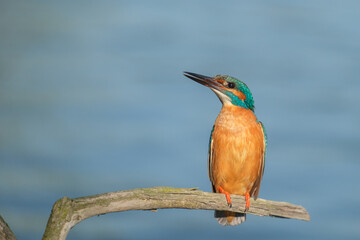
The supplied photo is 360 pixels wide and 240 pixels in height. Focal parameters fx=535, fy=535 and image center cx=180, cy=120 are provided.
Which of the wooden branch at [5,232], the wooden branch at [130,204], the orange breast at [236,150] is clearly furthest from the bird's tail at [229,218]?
the wooden branch at [5,232]

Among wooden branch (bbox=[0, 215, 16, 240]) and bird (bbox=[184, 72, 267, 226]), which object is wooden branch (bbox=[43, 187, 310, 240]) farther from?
bird (bbox=[184, 72, 267, 226])

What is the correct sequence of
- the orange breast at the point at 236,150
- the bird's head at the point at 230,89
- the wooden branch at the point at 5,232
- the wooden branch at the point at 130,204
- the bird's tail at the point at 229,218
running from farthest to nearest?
the bird's tail at the point at 229,218 → the bird's head at the point at 230,89 → the orange breast at the point at 236,150 → the wooden branch at the point at 130,204 → the wooden branch at the point at 5,232

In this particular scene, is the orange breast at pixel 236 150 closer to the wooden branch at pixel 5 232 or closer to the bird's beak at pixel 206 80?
the bird's beak at pixel 206 80

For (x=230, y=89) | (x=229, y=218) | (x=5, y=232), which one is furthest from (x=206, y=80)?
(x=5, y=232)

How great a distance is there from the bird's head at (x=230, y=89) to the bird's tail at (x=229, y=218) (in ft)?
3.64

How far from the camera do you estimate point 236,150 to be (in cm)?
513

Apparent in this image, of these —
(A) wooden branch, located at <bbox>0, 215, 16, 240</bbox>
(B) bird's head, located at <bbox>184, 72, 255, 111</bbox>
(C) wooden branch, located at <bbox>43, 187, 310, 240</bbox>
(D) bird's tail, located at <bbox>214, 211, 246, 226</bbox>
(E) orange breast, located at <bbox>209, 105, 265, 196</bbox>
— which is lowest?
(A) wooden branch, located at <bbox>0, 215, 16, 240</bbox>

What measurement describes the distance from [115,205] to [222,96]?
190cm

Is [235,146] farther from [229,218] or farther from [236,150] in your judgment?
[229,218]

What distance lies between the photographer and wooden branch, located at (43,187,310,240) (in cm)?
385

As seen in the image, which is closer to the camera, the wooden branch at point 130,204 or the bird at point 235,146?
the wooden branch at point 130,204

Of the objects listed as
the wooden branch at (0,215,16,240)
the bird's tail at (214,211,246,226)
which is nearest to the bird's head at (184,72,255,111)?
the bird's tail at (214,211,246,226)

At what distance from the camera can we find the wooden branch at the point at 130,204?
12.6 feet

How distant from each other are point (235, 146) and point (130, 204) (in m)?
1.51
